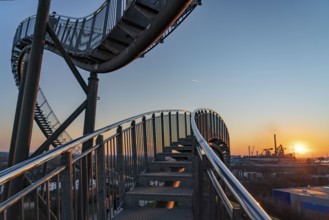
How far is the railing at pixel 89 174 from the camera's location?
251cm

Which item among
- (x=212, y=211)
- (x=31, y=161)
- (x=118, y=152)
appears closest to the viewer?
(x=31, y=161)

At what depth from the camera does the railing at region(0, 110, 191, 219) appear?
2506 mm

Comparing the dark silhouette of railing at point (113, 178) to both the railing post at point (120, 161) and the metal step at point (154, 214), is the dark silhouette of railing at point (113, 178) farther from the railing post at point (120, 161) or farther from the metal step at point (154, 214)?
the metal step at point (154, 214)

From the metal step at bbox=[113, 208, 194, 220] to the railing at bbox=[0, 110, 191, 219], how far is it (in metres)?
0.22

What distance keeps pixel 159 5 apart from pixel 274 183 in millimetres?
72704

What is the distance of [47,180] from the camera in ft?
8.72

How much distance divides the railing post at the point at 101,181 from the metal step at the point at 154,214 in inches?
15.2

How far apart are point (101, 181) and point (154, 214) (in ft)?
3.19

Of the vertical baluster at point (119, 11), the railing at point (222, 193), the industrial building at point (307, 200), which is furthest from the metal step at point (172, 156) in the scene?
the industrial building at point (307, 200)

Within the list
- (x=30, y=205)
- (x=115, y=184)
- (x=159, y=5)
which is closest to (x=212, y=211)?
(x=30, y=205)

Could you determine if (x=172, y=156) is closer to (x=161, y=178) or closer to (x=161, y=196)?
(x=161, y=178)

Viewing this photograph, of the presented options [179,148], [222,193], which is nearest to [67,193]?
[222,193]

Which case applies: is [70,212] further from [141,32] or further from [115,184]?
[141,32]

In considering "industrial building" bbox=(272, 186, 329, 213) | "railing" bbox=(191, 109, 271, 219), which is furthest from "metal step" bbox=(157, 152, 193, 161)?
"industrial building" bbox=(272, 186, 329, 213)
